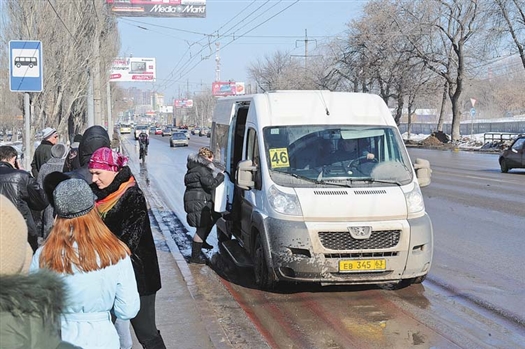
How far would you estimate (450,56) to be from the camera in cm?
4803

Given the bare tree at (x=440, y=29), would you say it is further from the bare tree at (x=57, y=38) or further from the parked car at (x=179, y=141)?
the bare tree at (x=57, y=38)

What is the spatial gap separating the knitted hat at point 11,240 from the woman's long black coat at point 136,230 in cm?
208

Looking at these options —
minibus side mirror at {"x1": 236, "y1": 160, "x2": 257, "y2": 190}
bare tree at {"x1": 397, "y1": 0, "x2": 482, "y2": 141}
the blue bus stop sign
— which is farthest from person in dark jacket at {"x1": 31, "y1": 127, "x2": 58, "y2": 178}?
bare tree at {"x1": 397, "y1": 0, "x2": 482, "y2": 141}

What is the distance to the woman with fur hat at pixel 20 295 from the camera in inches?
81.2

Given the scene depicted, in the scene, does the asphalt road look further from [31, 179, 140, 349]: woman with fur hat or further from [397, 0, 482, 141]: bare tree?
[397, 0, 482, 141]: bare tree

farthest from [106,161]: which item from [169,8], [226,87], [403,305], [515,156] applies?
[226,87]

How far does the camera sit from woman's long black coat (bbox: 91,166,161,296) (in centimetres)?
430

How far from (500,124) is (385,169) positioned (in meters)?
79.7

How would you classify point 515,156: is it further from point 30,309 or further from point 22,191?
point 30,309

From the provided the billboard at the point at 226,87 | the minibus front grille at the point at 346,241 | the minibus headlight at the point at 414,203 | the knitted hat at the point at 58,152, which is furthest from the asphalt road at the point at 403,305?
the billboard at the point at 226,87

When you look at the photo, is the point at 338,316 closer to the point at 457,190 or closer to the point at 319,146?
the point at 319,146

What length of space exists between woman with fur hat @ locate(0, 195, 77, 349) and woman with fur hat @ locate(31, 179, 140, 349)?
83 centimetres

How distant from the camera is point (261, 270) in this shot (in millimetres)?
7449

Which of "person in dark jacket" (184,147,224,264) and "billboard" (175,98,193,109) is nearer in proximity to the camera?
"person in dark jacket" (184,147,224,264)
